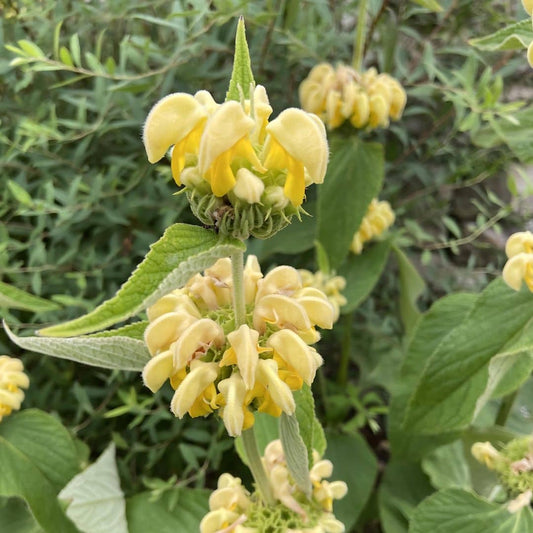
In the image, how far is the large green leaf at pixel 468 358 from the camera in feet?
1.68

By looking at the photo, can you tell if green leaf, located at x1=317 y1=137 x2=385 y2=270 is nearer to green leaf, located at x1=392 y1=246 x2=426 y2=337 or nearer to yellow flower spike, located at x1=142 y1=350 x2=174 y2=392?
green leaf, located at x1=392 y1=246 x2=426 y2=337

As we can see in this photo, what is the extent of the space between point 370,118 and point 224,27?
0.23 m

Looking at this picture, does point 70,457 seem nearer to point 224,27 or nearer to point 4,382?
point 4,382

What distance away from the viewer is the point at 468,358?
0.52 m

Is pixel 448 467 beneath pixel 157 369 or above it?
beneath

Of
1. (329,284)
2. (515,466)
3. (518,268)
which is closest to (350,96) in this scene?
(329,284)

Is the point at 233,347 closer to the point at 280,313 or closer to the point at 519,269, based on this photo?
the point at 280,313

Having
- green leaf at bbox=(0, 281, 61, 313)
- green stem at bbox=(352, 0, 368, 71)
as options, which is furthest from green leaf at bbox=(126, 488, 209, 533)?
green stem at bbox=(352, 0, 368, 71)

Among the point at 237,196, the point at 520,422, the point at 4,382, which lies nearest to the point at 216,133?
the point at 237,196

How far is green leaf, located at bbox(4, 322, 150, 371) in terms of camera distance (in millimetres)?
292

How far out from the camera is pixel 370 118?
2.47ft

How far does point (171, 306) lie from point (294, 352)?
85 mm

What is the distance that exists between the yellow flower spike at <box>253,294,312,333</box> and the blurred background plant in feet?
1.03

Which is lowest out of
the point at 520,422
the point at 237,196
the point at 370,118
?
the point at 520,422
